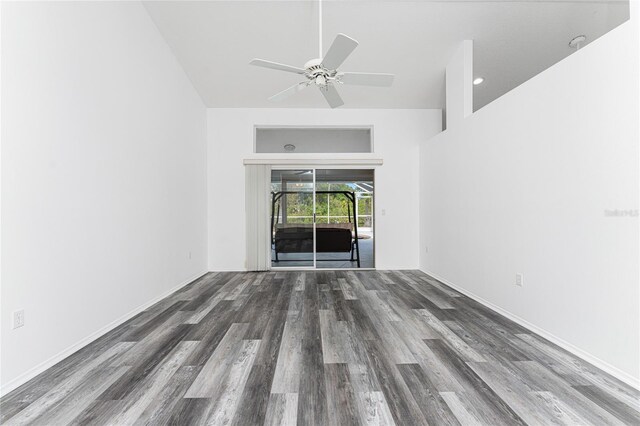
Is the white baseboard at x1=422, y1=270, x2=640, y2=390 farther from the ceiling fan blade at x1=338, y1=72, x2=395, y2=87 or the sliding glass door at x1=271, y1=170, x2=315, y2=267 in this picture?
the sliding glass door at x1=271, y1=170, x2=315, y2=267

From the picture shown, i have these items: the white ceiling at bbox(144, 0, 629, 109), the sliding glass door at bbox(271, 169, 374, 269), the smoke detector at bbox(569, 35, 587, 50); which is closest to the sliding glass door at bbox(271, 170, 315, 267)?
the sliding glass door at bbox(271, 169, 374, 269)

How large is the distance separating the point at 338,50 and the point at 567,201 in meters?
2.08

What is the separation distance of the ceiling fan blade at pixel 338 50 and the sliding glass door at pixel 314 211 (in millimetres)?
2972

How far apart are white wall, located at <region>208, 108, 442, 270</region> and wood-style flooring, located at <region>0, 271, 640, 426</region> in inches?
84.8

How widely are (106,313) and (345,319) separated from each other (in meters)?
2.19

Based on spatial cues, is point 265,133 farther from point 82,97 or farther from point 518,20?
point 518,20

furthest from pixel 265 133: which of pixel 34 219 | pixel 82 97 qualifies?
pixel 34 219

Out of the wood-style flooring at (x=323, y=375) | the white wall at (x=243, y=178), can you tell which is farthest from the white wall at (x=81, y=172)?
the white wall at (x=243, y=178)

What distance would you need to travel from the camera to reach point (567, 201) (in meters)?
2.14

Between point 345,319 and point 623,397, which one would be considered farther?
point 345,319

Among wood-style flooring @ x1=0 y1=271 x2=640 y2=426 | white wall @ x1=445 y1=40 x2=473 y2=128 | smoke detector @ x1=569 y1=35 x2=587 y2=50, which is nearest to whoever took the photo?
wood-style flooring @ x1=0 y1=271 x2=640 y2=426

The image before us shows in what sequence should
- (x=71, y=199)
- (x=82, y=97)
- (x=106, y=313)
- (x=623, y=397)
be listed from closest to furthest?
(x=623, y=397)
(x=71, y=199)
(x=82, y=97)
(x=106, y=313)

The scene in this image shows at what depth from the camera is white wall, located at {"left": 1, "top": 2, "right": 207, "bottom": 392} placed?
1.78m

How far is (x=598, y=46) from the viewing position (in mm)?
1886
